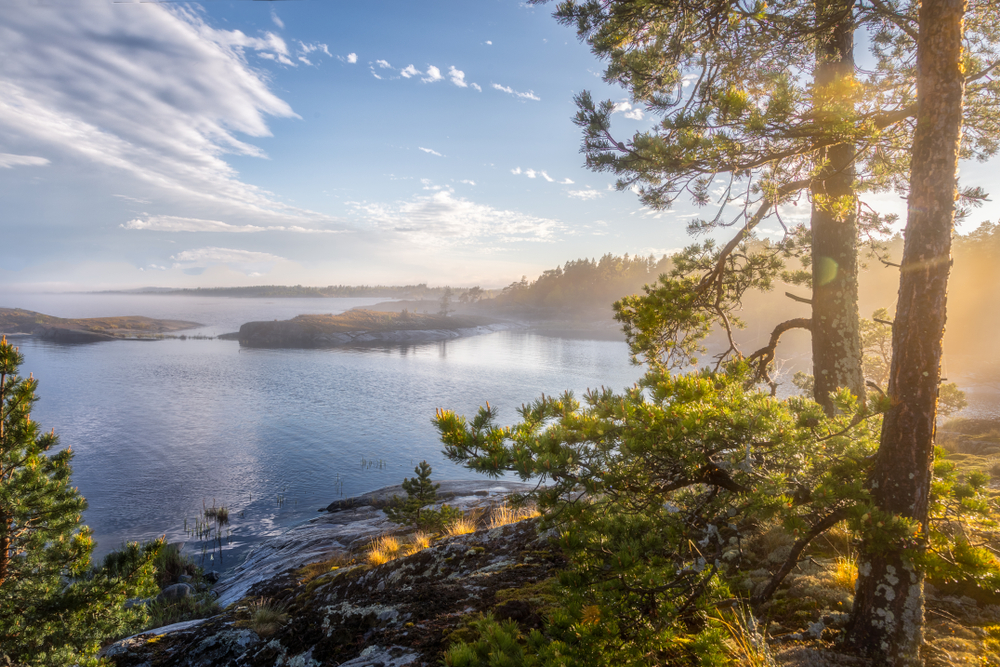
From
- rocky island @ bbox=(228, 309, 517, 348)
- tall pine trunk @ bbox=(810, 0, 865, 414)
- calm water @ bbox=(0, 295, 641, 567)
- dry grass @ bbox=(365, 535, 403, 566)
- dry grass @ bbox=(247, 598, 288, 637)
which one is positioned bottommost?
calm water @ bbox=(0, 295, 641, 567)

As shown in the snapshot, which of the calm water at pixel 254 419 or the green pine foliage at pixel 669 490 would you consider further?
the calm water at pixel 254 419

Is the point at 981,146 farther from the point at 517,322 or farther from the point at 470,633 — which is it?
the point at 517,322

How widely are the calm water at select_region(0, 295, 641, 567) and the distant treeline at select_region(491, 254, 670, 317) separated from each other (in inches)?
2743

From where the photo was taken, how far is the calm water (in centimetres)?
2108

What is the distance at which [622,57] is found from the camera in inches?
258

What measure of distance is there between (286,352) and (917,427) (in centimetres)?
8003

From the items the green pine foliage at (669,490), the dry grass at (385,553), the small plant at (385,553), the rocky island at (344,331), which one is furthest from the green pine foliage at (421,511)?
the rocky island at (344,331)

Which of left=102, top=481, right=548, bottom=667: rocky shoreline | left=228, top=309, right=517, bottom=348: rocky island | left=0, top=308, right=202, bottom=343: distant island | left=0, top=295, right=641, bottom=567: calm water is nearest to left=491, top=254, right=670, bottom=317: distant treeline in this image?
left=228, top=309, right=517, bottom=348: rocky island

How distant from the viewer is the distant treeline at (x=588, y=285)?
136625mm

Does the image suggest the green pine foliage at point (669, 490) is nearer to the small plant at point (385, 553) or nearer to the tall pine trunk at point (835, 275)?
the tall pine trunk at point (835, 275)

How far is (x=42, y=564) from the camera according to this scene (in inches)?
247

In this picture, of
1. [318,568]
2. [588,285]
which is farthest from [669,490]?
[588,285]

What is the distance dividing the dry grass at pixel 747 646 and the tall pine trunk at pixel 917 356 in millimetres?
929

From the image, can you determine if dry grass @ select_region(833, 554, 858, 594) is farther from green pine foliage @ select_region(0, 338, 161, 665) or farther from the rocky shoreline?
green pine foliage @ select_region(0, 338, 161, 665)
